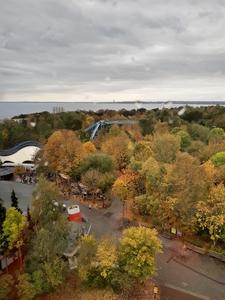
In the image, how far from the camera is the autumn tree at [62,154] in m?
35.4

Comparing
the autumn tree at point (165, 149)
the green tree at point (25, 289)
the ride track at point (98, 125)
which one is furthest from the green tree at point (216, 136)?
the green tree at point (25, 289)

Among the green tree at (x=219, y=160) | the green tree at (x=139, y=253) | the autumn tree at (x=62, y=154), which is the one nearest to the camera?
the green tree at (x=139, y=253)

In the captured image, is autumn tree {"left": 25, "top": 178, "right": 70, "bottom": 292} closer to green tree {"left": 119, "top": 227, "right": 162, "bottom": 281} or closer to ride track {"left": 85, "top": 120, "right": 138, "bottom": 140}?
green tree {"left": 119, "top": 227, "right": 162, "bottom": 281}

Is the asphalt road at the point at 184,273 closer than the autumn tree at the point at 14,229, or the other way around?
the asphalt road at the point at 184,273

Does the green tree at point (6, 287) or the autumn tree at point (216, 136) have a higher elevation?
the autumn tree at point (216, 136)

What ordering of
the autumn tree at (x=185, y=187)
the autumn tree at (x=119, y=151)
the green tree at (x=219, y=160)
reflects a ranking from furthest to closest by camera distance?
the autumn tree at (x=119, y=151) → the green tree at (x=219, y=160) → the autumn tree at (x=185, y=187)

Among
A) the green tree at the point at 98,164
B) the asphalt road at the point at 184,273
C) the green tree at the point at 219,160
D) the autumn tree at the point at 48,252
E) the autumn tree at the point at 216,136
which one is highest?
the autumn tree at the point at 216,136

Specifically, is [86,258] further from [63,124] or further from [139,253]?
[63,124]

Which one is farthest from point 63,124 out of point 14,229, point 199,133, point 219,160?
point 14,229

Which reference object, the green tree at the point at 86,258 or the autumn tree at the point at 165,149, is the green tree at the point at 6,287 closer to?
the green tree at the point at 86,258

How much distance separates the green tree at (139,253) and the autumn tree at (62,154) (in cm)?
1793

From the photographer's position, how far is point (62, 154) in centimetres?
3588

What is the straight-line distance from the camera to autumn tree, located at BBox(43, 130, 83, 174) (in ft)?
116

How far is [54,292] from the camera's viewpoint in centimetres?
1827
